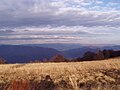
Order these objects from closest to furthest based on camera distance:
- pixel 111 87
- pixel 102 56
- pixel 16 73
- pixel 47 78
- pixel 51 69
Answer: pixel 111 87, pixel 47 78, pixel 16 73, pixel 51 69, pixel 102 56

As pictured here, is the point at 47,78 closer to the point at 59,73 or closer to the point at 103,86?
the point at 59,73

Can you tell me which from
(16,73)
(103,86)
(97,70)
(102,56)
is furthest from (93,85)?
(102,56)

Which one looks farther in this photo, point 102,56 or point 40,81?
point 102,56

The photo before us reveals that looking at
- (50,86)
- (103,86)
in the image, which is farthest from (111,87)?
(50,86)

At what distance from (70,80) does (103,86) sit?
2.82 metres

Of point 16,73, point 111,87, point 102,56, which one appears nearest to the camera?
point 111,87

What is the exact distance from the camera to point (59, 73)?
33875 mm

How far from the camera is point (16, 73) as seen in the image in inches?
1366

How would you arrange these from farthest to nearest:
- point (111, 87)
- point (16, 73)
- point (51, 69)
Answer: point (51, 69) < point (16, 73) < point (111, 87)

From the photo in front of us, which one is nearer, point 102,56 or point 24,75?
point 24,75

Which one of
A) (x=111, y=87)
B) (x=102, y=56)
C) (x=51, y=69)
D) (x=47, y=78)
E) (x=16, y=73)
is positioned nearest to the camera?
(x=111, y=87)

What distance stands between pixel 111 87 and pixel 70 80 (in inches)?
137

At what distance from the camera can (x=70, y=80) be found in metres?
30.8

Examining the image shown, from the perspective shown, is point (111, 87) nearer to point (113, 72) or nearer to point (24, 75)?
point (113, 72)
